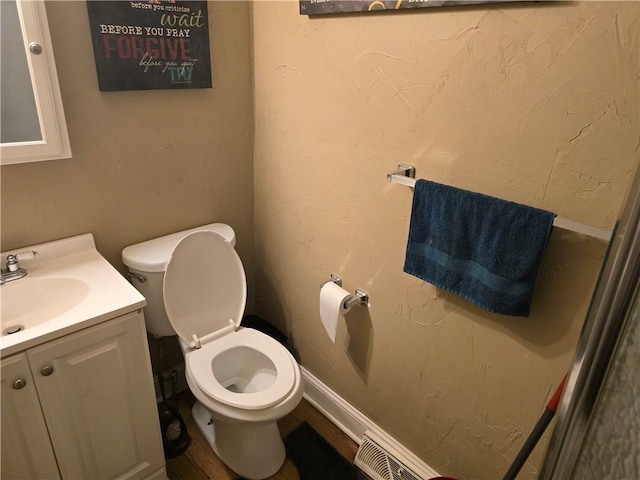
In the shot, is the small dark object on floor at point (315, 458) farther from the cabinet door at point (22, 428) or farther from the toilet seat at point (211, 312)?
the cabinet door at point (22, 428)

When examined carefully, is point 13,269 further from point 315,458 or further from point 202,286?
point 315,458

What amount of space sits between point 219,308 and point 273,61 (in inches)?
40.3

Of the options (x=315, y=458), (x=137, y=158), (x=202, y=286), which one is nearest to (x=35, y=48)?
(x=137, y=158)

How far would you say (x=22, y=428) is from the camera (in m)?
1.19

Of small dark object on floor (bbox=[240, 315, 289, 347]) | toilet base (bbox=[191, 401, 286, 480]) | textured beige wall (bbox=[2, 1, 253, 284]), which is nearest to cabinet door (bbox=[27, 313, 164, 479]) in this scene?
toilet base (bbox=[191, 401, 286, 480])

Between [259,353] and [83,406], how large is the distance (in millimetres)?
641

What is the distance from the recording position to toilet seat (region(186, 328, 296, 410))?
1462 millimetres

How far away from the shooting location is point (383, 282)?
5.10 feet

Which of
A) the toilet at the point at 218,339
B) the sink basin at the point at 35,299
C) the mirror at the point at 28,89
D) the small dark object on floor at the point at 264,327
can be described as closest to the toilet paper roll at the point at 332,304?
the toilet at the point at 218,339

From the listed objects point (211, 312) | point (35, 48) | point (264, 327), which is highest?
point (35, 48)

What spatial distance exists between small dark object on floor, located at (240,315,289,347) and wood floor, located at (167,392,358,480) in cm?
32

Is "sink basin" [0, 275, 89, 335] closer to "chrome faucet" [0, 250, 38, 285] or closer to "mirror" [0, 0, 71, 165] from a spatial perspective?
"chrome faucet" [0, 250, 38, 285]

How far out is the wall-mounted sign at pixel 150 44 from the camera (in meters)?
1.42

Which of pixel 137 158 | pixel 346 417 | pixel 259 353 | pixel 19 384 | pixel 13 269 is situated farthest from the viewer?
pixel 346 417
